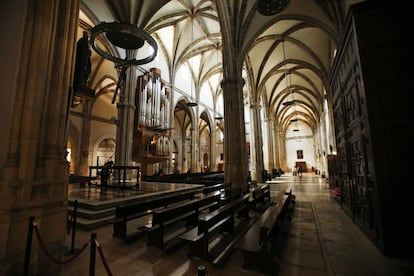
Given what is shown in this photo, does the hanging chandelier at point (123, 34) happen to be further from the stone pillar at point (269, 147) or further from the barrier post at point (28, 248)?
the stone pillar at point (269, 147)

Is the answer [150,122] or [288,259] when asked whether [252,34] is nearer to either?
[150,122]

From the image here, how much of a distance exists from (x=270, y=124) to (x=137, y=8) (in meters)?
15.6

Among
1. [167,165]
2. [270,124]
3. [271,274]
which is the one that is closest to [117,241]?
[271,274]

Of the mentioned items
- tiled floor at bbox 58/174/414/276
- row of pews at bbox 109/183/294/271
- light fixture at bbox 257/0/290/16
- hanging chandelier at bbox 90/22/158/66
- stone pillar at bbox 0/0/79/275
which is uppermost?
light fixture at bbox 257/0/290/16

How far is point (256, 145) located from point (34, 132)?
13.3m

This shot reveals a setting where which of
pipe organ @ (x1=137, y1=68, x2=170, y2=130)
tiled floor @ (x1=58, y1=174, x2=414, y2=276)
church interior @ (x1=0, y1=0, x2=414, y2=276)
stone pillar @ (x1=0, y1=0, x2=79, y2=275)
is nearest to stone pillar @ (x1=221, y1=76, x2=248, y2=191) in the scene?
church interior @ (x1=0, y1=0, x2=414, y2=276)

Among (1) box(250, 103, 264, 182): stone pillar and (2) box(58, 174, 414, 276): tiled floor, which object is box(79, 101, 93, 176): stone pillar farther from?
(2) box(58, 174, 414, 276): tiled floor

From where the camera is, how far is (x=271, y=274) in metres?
2.14

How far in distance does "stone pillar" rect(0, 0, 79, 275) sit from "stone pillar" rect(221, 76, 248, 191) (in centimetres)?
657

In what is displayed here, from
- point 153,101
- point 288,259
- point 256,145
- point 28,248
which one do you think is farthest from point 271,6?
point 28,248

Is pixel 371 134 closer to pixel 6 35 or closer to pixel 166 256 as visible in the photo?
pixel 166 256

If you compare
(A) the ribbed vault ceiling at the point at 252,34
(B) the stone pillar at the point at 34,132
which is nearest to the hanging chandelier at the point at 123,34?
(B) the stone pillar at the point at 34,132

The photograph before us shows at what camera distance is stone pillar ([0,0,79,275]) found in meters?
2.00

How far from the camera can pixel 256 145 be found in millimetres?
14203
